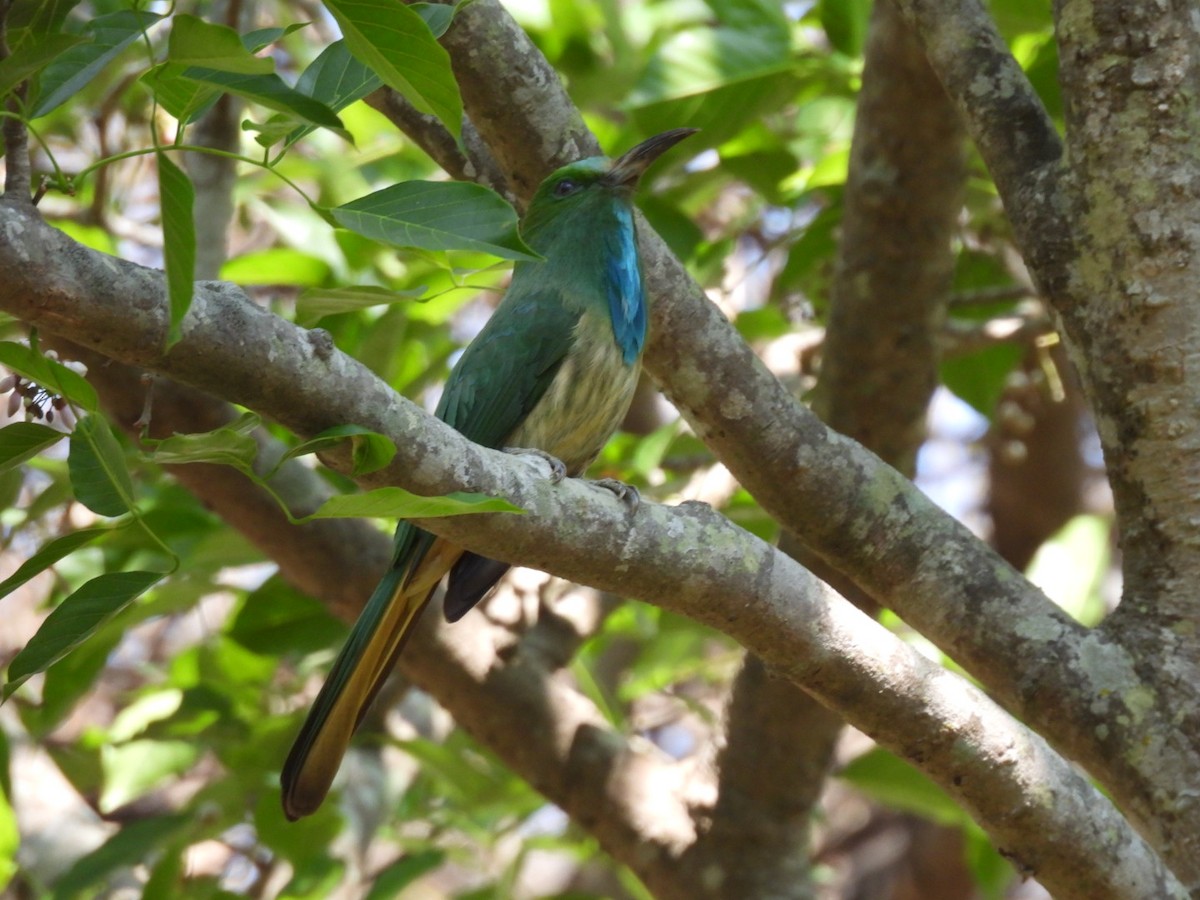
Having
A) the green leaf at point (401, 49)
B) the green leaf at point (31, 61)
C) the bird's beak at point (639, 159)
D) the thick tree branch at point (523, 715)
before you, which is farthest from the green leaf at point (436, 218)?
the thick tree branch at point (523, 715)

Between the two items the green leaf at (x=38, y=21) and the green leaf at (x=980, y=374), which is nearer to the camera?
the green leaf at (x=38, y=21)

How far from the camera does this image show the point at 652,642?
13.3 feet

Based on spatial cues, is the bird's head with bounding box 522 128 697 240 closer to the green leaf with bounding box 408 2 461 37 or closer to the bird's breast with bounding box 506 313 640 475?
the bird's breast with bounding box 506 313 640 475

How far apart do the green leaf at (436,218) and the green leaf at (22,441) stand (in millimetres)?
394

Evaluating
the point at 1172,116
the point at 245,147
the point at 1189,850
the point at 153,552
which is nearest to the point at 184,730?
the point at 153,552

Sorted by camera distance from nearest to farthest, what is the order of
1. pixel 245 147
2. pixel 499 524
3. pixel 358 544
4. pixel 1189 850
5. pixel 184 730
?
pixel 499 524, pixel 1189 850, pixel 358 544, pixel 184 730, pixel 245 147

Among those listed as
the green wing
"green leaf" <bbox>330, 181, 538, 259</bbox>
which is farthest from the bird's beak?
"green leaf" <bbox>330, 181, 538, 259</bbox>

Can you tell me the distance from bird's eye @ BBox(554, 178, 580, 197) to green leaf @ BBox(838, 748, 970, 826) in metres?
1.57

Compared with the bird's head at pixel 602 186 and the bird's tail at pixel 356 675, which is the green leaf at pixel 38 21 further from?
the bird's head at pixel 602 186

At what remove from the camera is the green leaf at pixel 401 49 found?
1.40 m

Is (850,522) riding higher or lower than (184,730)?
higher

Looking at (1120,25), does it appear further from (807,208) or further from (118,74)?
(118,74)

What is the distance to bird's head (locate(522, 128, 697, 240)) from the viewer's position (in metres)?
3.02

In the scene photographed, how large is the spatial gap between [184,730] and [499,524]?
2161 millimetres
